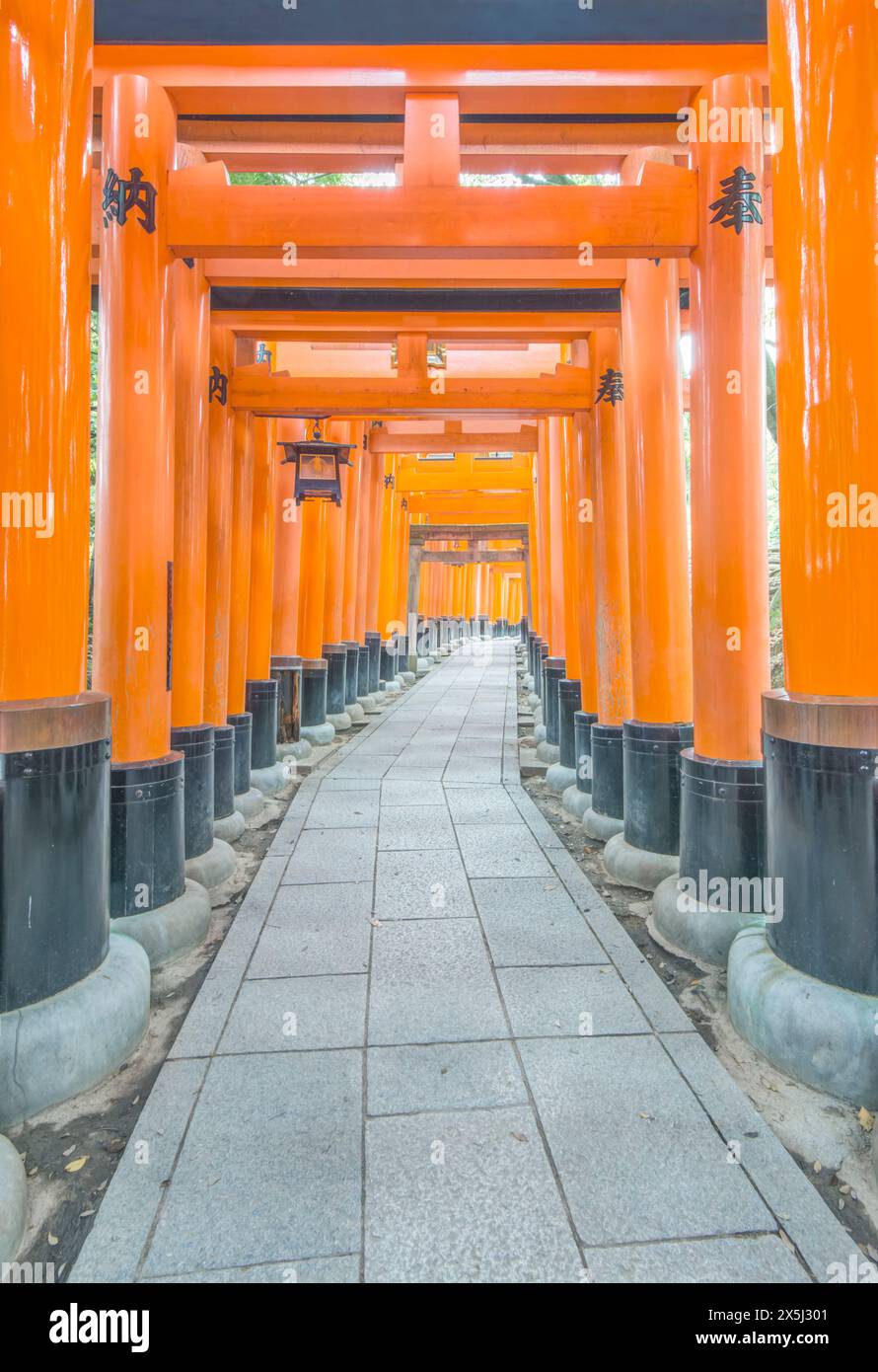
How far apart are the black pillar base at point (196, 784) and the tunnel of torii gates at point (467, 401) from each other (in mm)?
19

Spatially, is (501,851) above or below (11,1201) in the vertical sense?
above

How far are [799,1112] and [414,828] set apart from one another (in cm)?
323

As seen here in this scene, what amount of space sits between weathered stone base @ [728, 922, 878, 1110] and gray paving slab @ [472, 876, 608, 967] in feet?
2.55

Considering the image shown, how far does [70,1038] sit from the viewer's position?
234 centimetres

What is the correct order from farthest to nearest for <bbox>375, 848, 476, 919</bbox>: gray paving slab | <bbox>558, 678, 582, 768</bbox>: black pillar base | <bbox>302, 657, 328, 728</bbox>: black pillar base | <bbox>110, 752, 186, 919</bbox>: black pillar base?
<bbox>302, 657, 328, 728</bbox>: black pillar base, <bbox>558, 678, 582, 768</bbox>: black pillar base, <bbox>375, 848, 476, 919</bbox>: gray paving slab, <bbox>110, 752, 186, 919</bbox>: black pillar base

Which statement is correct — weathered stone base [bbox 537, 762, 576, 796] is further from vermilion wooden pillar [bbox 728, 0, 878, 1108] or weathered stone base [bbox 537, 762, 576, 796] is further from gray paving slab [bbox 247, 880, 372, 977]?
→ vermilion wooden pillar [bbox 728, 0, 878, 1108]

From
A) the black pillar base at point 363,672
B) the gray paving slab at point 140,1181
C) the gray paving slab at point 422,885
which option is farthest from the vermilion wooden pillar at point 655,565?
the black pillar base at point 363,672

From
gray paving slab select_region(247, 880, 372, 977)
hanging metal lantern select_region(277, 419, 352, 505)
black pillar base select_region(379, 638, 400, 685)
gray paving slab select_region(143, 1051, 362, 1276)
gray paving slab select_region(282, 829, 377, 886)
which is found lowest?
gray paving slab select_region(143, 1051, 362, 1276)

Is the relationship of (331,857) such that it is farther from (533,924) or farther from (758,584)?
Result: (758,584)

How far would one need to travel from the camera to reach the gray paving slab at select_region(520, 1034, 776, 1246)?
1785 millimetres

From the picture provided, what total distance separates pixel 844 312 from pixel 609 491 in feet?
9.45

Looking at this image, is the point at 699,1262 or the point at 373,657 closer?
the point at 699,1262

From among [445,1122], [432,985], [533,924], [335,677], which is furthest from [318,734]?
[445,1122]

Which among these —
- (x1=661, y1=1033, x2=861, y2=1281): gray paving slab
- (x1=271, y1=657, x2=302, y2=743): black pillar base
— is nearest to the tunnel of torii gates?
(x1=661, y1=1033, x2=861, y2=1281): gray paving slab
